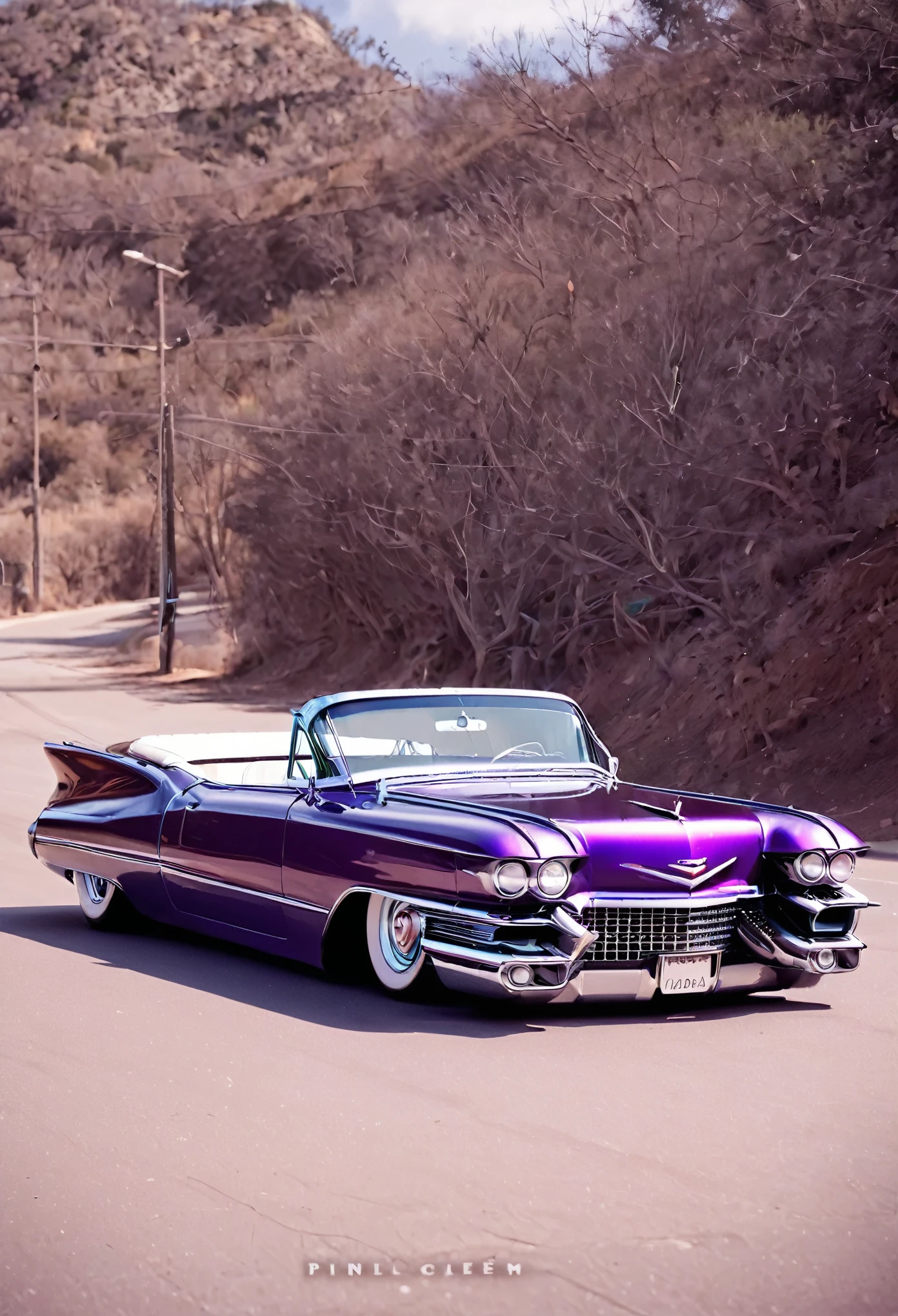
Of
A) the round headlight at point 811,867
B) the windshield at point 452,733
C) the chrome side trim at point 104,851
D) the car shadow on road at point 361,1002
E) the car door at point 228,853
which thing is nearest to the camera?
the car shadow on road at point 361,1002

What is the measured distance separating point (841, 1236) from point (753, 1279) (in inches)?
16.5

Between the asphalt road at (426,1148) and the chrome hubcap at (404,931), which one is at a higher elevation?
the chrome hubcap at (404,931)

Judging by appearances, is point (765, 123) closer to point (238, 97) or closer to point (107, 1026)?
point (107, 1026)

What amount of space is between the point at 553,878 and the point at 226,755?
3.24 metres

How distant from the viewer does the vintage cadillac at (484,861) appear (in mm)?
6465

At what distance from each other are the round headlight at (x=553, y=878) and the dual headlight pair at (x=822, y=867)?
1.10m

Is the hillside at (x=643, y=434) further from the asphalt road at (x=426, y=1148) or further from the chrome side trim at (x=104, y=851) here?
the asphalt road at (x=426, y=1148)

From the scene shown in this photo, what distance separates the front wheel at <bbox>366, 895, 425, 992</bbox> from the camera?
22.6 ft

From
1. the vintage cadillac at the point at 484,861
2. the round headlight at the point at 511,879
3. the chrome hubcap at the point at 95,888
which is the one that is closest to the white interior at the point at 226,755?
the vintage cadillac at the point at 484,861

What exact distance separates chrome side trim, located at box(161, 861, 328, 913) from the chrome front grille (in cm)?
123

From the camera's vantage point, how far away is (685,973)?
21.9 feet

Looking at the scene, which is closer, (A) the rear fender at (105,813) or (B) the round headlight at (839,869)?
(B) the round headlight at (839,869)

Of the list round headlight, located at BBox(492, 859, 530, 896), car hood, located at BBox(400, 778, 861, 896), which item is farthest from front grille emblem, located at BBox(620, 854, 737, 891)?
round headlight, located at BBox(492, 859, 530, 896)

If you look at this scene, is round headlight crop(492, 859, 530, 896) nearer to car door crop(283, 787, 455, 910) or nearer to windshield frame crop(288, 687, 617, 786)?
car door crop(283, 787, 455, 910)
